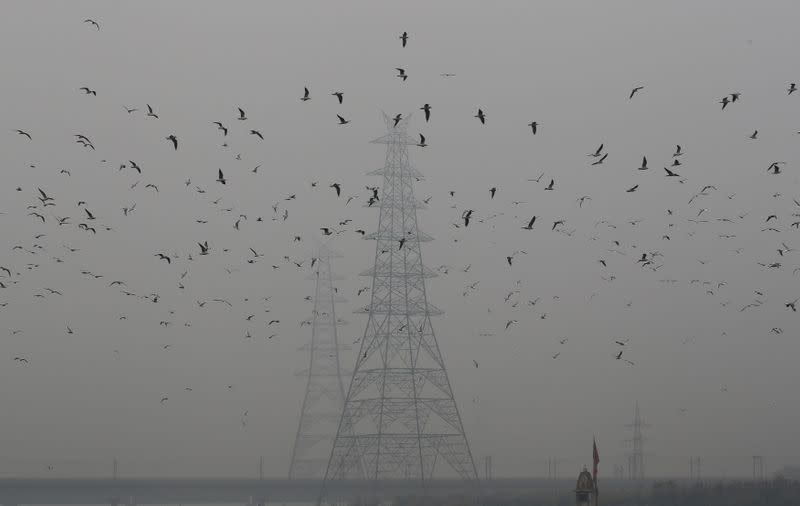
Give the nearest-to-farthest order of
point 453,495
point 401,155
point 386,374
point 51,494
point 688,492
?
point 386,374 → point 401,155 → point 453,495 → point 688,492 → point 51,494

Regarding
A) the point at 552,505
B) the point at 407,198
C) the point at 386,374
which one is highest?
the point at 407,198

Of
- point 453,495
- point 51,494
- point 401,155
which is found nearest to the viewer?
point 401,155

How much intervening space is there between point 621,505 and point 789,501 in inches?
594

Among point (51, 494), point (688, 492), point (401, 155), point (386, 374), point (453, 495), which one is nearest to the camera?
point (386, 374)

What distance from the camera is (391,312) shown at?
103562 mm

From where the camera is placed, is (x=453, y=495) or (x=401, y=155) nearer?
(x=401, y=155)

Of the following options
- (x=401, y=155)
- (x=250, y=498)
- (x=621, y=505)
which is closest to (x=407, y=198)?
(x=401, y=155)

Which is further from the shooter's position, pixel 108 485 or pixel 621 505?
pixel 108 485

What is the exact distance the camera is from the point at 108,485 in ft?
613

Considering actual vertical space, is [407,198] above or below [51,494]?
above

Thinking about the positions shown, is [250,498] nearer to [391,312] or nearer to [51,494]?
[51,494]

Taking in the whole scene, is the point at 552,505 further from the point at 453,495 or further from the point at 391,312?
the point at 391,312

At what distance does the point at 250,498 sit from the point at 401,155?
96561 millimetres

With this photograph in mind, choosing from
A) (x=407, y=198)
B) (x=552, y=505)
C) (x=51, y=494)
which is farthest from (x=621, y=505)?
(x=51, y=494)
